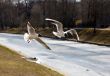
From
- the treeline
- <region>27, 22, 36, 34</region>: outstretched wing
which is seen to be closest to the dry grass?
the treeline

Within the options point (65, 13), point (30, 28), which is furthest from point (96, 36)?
point (30, 28)

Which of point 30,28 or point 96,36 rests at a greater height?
point 30,28

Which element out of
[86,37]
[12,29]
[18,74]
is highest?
[18,74]

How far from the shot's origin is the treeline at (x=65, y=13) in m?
68.6

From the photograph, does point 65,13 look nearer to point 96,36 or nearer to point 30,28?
point 96,36

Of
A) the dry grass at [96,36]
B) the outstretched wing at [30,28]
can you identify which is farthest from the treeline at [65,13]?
the outstretched wing at [30,28]

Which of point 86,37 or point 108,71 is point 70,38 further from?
point 108,71

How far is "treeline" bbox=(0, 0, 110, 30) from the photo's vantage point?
6856 centimetres

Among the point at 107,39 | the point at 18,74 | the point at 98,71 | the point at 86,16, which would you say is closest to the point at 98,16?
the point at 86,16

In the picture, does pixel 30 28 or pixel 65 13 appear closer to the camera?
pixel 30 28

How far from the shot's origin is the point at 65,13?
79.7m

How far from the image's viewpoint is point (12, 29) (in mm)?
110188

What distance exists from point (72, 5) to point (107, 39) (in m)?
29.2

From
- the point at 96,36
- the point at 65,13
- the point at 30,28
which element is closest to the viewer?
the point at 30,28
